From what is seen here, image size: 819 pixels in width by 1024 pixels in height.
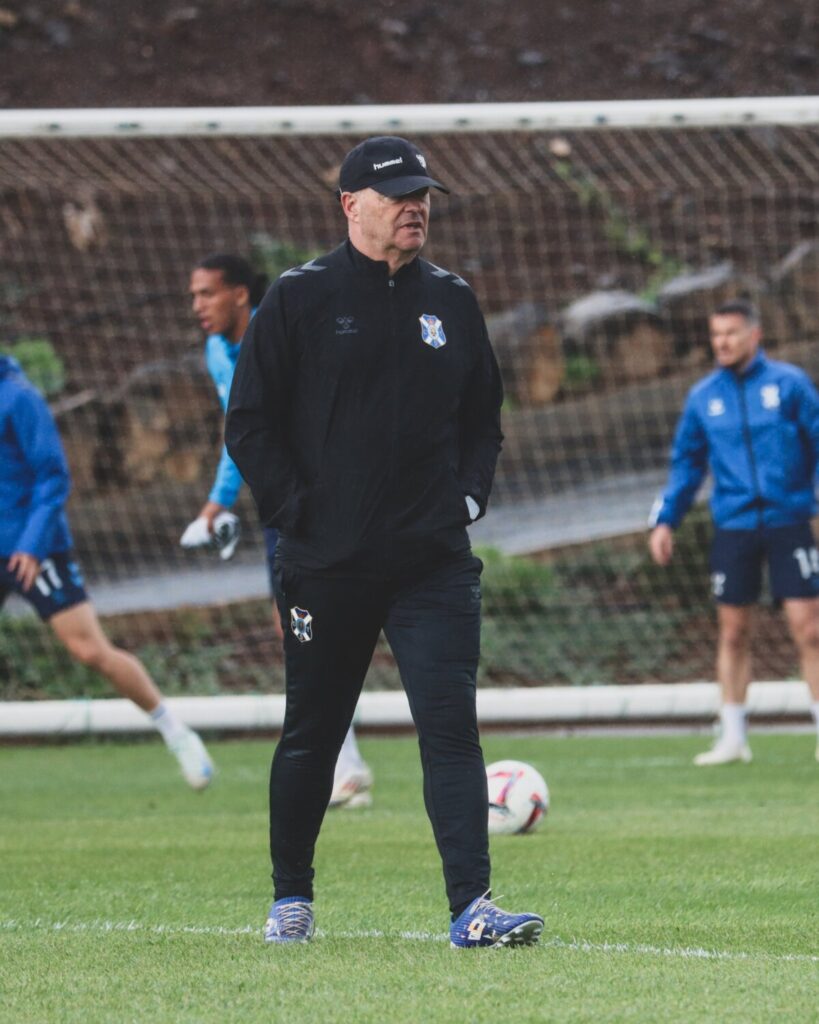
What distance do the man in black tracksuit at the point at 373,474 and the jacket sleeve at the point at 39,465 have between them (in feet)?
11.8

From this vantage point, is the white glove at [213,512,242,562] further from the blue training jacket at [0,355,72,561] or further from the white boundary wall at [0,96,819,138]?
the white boundary wall at [0,96,819,138]

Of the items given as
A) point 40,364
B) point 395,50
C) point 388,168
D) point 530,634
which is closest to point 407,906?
point 388,168

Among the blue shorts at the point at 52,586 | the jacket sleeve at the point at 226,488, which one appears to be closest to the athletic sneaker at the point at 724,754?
the jacket sleeve at the point at 226,488

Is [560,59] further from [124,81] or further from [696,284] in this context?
[696,284]

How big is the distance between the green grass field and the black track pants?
0.83 feet

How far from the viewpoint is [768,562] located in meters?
9.60

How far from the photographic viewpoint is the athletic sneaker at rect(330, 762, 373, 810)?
→ 27.5ft

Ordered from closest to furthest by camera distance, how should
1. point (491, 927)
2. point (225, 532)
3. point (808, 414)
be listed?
point (491, 927) → point (225, 532) → point (808, 414)

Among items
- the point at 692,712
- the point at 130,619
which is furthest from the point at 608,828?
the point at 130,619

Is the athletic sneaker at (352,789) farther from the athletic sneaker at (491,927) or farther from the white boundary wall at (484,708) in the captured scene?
the athletic sneaker at (491,927)

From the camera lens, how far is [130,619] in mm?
15039

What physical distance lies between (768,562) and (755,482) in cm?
42

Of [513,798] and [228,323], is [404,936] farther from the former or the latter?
[228,323]

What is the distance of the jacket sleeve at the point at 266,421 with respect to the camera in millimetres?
4723
